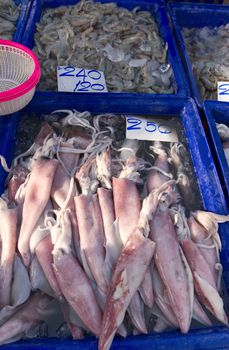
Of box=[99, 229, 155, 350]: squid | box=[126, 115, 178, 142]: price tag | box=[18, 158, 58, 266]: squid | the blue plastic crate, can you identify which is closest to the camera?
box=[99, 229, 155, 350]: squid

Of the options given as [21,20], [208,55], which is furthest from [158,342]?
[21,20]

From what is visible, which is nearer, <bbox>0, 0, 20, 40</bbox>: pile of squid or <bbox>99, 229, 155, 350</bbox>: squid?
<bbox>99, 229, 155, 350</bbox>: squid

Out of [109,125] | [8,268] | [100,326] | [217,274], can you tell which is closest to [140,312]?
[100,326]

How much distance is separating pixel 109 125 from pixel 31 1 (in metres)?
1.36

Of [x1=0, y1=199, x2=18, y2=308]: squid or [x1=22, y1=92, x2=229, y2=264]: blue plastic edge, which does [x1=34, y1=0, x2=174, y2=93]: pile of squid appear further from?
[x1=0, y1=199, x2=18, y2=308]: squid

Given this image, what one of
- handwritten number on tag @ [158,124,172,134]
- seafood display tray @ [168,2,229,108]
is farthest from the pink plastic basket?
seafood display tray @ [168,2,229,108]

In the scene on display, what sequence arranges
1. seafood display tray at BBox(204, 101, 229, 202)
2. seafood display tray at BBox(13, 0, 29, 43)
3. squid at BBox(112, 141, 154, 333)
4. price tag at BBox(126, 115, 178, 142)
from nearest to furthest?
1. squid at BBox(112, 141, 154, 333)
2. seafood display tray at BBox(204, 101, 229, 202)
3. price tag at BBox(126, 115, 178, 142)
4. seafood display tray at BBox(13, 0, 29, 43)

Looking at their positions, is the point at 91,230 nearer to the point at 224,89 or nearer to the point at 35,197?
the point at 35,197

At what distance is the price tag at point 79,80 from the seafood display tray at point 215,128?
636 millimetres

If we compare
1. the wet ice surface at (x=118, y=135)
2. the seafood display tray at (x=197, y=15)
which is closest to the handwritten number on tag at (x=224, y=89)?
the wet ice surface at (x=118, y=135)

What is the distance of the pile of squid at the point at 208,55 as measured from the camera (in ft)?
8.87

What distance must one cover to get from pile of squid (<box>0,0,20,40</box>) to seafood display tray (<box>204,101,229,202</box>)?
143cm

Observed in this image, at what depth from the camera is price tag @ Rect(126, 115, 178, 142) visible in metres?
2.23

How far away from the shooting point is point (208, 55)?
299 centimetres
